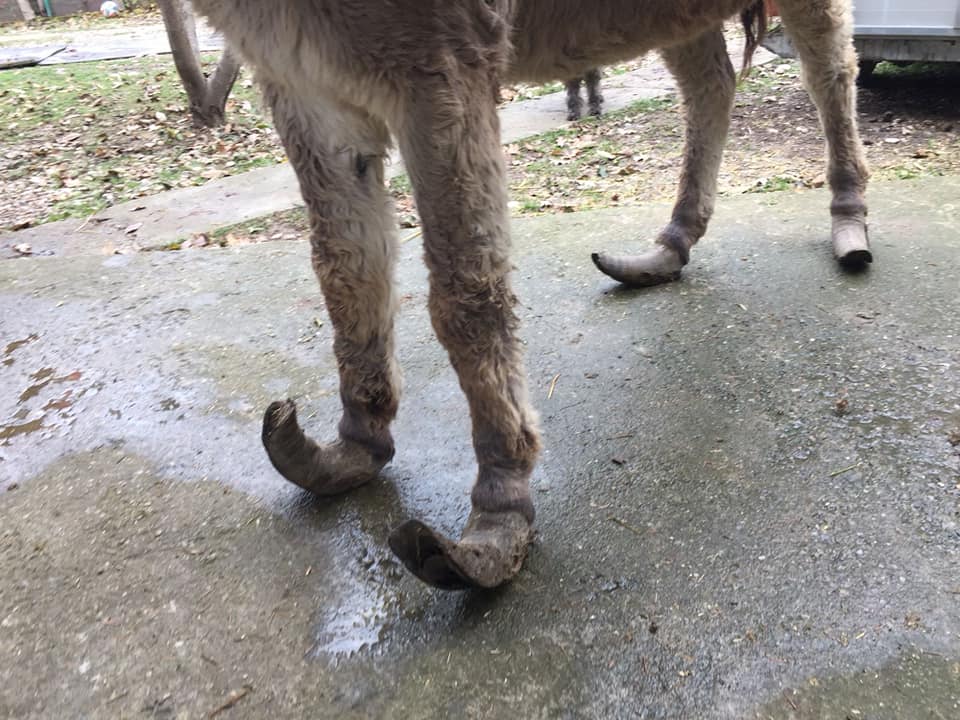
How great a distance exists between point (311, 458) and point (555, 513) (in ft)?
2.44

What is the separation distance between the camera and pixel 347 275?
2061 mm

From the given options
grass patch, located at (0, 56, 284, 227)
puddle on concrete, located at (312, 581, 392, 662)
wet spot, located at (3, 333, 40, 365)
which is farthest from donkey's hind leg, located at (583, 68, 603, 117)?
puddle on concrete, located at (312, 581, 392, 662)

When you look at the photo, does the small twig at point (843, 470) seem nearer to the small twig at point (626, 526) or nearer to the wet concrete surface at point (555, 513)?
the wet concrete surface at point (555, 513)

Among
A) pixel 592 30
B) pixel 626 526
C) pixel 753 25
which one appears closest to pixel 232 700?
pixel 626 526

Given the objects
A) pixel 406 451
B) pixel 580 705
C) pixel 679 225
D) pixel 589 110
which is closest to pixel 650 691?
pixel 580 705

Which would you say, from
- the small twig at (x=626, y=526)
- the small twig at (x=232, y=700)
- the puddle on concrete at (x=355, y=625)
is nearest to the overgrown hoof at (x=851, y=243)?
the small twig at (x=626, y=526)

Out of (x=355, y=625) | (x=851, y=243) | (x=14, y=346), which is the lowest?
(x=355, y=625)

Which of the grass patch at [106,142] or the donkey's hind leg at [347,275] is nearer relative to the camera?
the donkey's hind leg at [347,275]

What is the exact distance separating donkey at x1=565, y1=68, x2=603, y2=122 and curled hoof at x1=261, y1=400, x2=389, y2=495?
18.4 feet

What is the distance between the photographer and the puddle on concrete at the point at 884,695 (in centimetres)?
144

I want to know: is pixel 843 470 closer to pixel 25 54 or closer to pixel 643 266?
pixel 643 266

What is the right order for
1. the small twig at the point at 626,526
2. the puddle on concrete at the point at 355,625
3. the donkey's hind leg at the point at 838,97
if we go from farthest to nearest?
the donkey's hind leg at the point at 838,97, the small twig at the point at 626,526, the puddle on concrete at the point at 355,625

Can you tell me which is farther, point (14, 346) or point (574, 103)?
point (574, 103)

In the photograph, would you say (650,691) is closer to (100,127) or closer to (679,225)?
(679,225)
